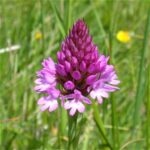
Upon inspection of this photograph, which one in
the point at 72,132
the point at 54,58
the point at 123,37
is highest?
the point at 123,37

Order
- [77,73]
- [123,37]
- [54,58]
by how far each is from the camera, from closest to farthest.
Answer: [77,73] → [54,58] → [123,37]

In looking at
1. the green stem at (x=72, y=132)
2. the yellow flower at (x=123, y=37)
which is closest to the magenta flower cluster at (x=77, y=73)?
the green stem at (x=72, y=132)

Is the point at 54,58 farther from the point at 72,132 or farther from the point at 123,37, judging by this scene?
the point at 72,132

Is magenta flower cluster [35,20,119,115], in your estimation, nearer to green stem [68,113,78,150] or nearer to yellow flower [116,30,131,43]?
green stem [68,113,78,150]

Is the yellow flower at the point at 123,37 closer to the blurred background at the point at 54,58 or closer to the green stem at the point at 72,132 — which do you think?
the blurred background at the point at 54,58

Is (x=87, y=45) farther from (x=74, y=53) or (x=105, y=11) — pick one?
(x=105, y=11)

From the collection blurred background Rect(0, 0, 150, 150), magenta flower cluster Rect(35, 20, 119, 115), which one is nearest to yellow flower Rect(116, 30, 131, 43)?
blurred background Rect(0, 0, 150, 150)

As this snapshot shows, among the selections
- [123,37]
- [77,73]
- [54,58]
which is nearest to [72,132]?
[77,73]

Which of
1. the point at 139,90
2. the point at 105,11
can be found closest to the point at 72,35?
the point at 139,90
